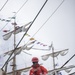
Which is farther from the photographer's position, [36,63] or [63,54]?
[63,54]

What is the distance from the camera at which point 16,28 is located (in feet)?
116

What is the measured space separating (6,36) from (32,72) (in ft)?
94.7

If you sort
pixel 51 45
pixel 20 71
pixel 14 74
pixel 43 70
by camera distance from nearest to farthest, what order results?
pixel 43 70 < pixel 14 74 < pixel 20 71 < pixel 51 45

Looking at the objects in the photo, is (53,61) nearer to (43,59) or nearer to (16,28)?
(43,59)

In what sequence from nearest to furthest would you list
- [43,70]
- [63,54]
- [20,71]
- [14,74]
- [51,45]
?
[43,70] → [14,74] → [20,71] → [63,54] → [51,45]

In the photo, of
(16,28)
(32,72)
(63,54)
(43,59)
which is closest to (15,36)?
(16,28)

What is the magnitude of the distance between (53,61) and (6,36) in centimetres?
1283

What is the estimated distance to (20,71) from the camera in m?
34.3

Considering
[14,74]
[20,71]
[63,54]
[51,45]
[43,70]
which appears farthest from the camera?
[51,45]

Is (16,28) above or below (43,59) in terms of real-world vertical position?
above

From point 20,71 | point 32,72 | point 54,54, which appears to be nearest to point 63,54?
point 54,54

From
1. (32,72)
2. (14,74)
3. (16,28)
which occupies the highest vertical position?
(16,28)

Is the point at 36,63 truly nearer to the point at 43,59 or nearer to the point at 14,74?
the point at 14,74

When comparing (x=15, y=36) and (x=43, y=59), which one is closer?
(x=15, y=36)
